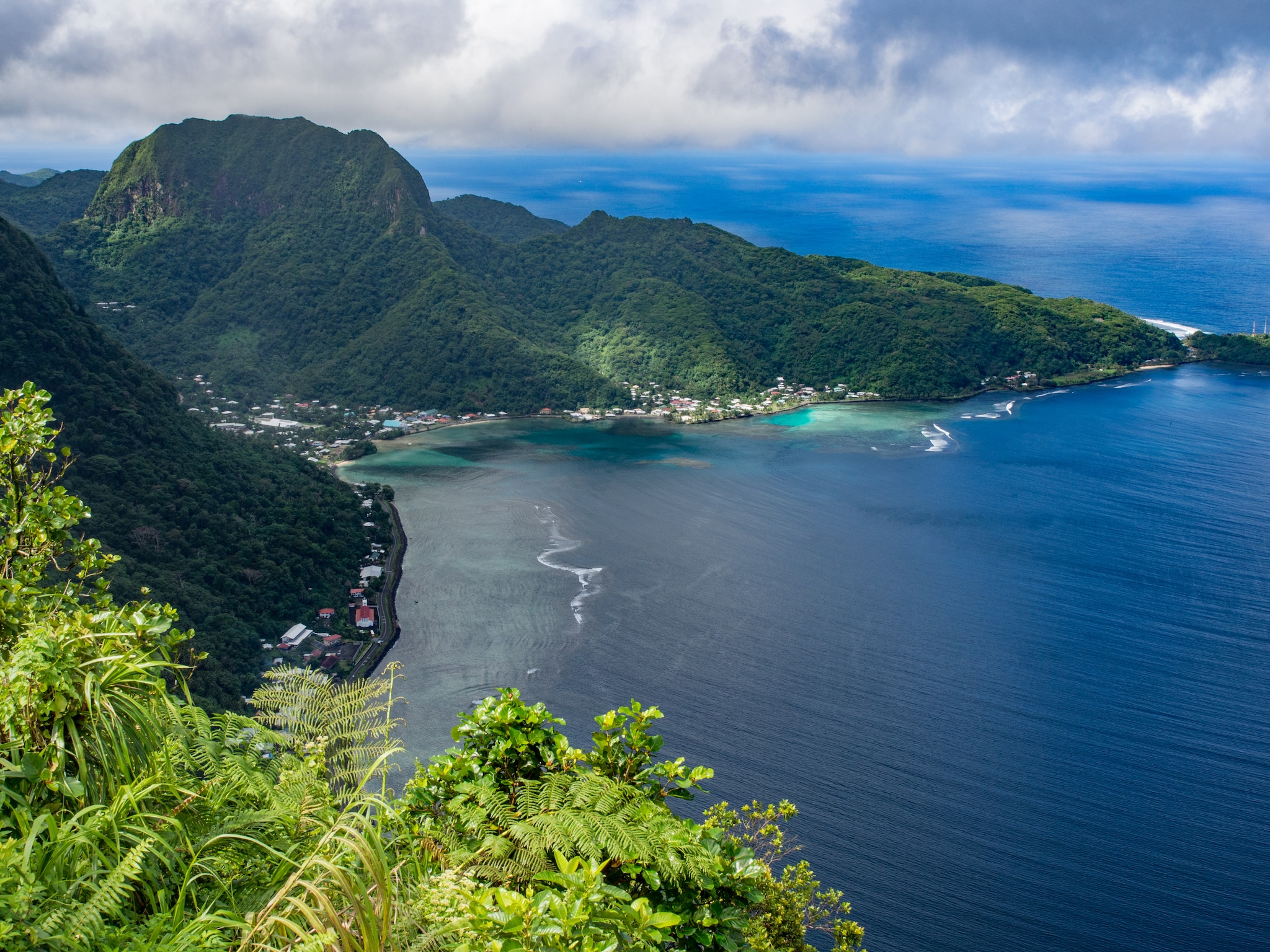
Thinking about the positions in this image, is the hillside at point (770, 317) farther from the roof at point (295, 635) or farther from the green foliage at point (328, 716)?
the green foliage at point (328, 716)

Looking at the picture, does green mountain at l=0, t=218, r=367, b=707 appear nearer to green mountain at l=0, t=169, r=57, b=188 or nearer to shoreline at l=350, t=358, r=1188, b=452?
shoreline at l=350, t=358, r=1188, b=452

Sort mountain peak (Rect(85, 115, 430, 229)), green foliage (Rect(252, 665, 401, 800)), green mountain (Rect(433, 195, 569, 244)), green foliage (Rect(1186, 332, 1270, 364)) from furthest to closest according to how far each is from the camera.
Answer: green mountain (Rect(433, 195, 569, 244)) → mountain peak (Rect(85, 115, 430, 229)) → green foliage (Rect(1186, 332, 1270, 364)) → green foliage (Rect(252, 665, 401, 800))

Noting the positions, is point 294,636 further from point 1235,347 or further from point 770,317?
point 1235,347

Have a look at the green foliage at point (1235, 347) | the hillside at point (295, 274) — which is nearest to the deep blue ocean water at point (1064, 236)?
the green foliage at point (1235, 347)

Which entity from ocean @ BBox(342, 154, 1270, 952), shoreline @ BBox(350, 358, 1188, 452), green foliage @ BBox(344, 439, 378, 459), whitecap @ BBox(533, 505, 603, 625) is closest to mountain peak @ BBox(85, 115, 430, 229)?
shoreline @ BBox(350, 358, 1188, 452)

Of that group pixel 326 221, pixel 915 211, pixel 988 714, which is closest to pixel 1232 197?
pixel 915 211

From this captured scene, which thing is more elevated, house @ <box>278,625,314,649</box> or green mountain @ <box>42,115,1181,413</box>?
green mountain @ <box>42,115,1181,413</box>
